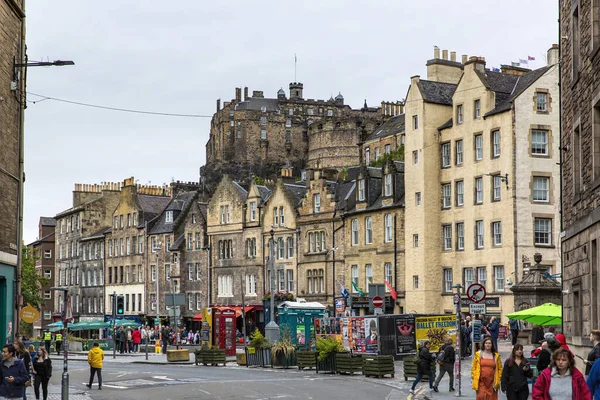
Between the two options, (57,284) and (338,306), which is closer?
(338,306)

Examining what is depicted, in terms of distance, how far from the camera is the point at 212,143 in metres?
171

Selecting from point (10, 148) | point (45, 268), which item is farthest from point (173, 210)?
point (10, 148)

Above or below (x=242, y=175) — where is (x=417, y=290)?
below

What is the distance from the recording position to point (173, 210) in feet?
302

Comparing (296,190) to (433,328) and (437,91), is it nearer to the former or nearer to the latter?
(437,91)

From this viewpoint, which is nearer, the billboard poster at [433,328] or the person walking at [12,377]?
the person walking at [12,377]

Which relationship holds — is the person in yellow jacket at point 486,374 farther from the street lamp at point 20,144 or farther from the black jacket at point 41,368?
the street lamp at point 20,144

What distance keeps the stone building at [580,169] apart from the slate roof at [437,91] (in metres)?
33.3

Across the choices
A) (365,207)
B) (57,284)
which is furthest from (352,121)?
(365,207)

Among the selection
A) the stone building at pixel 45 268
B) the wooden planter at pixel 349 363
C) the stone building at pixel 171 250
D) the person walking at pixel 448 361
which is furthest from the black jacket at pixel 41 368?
the stone building at pixel 45 268

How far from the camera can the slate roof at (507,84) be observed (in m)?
58.9

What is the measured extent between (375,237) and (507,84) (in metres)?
12.9

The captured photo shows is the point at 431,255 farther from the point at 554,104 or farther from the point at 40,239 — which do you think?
the point at 40,239

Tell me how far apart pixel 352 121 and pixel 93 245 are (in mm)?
56585
